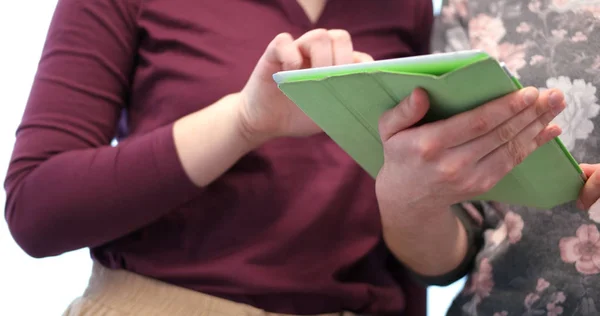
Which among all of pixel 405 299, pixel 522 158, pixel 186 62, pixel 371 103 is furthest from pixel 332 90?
pixel 405 299

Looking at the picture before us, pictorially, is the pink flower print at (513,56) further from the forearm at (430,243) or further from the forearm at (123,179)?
the forearm at (123,179)

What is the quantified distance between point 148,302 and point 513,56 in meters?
0.47

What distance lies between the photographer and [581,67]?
1.82 ft

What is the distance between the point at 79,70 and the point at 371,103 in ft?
1.09

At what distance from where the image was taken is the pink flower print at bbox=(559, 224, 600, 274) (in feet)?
1.74

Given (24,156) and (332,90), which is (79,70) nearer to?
(24,156)

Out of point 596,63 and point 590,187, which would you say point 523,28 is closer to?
point 596,63

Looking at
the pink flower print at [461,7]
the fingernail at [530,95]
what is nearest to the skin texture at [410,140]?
the fingernail at [530,95]

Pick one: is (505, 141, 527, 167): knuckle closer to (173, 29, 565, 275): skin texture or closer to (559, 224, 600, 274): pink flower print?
(173, 29, 565, 275): skin texture

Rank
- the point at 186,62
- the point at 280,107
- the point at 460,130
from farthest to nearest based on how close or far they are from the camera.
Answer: the point at 186,62 < the point at 280,107 < the point at 460,130

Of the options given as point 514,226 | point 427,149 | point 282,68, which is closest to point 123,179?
point 282,68

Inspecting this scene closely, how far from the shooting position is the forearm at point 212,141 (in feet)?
1.75

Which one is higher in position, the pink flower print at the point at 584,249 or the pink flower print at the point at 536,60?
the pink flower print at the point at 536,60

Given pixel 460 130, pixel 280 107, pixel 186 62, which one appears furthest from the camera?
pixel 186 62
